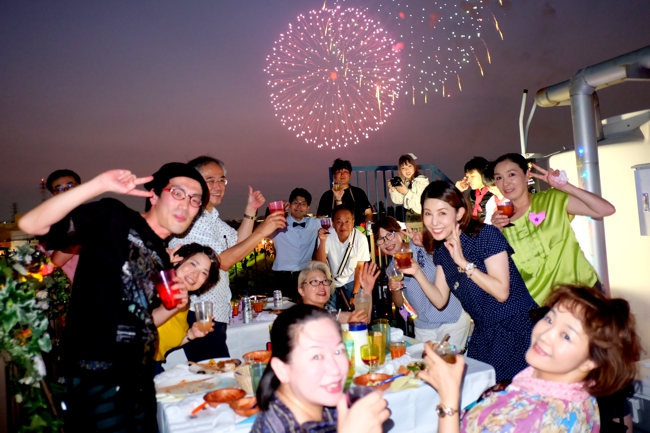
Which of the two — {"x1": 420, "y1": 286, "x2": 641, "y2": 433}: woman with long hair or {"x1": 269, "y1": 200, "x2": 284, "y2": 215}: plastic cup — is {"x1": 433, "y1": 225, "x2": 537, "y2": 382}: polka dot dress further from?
{"x1": 269, "y1": 200, "x2": 284, "y2": 215}: plastic cup

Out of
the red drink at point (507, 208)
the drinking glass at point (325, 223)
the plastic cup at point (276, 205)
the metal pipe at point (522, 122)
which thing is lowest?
the red drink at point (507, 208)

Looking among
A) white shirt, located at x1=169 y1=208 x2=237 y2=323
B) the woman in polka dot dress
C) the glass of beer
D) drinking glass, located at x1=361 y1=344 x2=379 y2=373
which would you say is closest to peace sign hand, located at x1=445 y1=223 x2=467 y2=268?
the woman in polka dot dress

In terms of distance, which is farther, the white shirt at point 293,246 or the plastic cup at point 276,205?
the white shirt at point 293,246

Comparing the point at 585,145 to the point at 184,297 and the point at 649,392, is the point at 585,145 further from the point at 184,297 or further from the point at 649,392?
the point at 184,297

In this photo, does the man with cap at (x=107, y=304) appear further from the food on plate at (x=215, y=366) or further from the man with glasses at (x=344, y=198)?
the man with glasses at (x=344, y=198)

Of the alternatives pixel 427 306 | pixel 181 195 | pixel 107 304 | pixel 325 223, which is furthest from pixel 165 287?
pixel 325 223

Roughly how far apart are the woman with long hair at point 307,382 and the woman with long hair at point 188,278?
141 cm

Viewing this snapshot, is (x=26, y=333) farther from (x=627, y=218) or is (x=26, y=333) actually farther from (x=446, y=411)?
(x=627, y=218)

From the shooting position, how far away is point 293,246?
6203 millimetres

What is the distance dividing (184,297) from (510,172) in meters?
2.56

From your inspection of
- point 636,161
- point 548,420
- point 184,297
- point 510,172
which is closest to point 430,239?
point 510,172

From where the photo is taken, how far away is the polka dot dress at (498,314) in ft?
8.77

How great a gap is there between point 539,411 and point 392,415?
2.30 ft

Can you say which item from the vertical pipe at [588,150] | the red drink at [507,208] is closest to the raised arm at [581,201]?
the red drink at [507,208]
